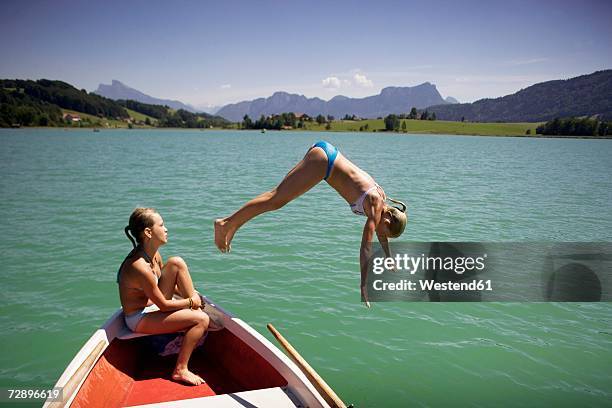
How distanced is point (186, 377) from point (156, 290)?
1.35m

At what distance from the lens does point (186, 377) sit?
5895mm

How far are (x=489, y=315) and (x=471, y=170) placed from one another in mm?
38678

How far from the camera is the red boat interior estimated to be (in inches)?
214

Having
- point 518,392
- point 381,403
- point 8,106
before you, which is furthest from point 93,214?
point 8,106

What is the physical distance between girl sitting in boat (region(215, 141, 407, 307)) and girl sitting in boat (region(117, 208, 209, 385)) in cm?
126

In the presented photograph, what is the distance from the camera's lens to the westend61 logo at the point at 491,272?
11.8m

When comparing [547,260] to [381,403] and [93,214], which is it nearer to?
[381,403]

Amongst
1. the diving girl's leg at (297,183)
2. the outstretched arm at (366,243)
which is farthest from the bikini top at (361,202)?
the diving girl's leg at (297,183)

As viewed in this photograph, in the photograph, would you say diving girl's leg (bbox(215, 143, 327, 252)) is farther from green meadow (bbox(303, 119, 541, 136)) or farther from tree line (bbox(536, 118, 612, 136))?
green meadow (bbox(303, 119, 541, 136))

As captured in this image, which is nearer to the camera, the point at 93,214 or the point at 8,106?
the point at 93,214

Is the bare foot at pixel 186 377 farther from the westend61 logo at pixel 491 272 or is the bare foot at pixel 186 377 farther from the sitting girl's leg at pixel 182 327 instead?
the westend61 logo at pixel 491 272

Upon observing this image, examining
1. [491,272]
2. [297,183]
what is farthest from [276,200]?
[491,272]

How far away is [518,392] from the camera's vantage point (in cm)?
755

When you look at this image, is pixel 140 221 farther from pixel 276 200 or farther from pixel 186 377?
pixel 186 377
